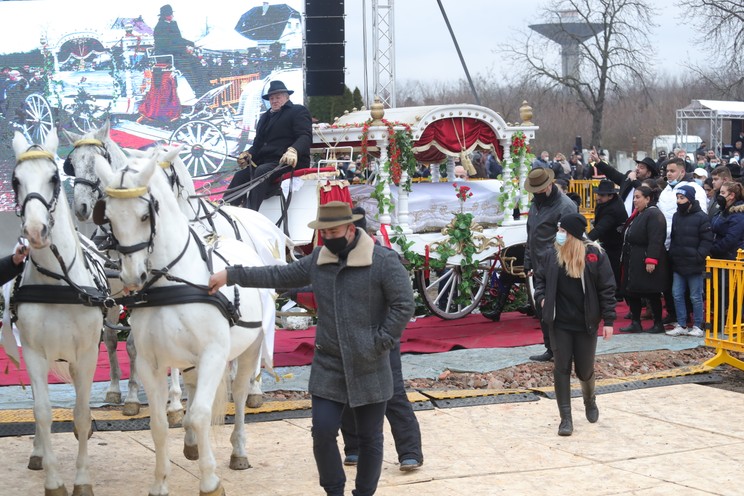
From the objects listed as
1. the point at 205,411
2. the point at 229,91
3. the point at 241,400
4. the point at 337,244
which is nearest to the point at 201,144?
the point at 229,91

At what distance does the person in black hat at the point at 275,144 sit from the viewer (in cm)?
1070

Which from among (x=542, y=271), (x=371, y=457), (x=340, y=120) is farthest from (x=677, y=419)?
(x=340, y=120)

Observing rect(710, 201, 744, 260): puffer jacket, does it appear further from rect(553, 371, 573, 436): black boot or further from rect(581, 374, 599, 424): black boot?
rect(553, 371, 573, 436): black boot

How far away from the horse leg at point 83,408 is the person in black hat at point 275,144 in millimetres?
4127

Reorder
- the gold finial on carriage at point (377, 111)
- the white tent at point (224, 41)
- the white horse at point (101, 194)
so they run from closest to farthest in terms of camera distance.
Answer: the white horse at point (101, 194), the gold finial on carriage at point (377, 111), the white tent at point (224, 41)

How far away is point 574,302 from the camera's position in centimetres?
822

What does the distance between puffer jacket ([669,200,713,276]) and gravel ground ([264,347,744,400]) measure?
997mm

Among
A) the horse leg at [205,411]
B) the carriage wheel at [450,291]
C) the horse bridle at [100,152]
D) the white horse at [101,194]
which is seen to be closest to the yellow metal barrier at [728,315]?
the carriage wheel at [450,291]

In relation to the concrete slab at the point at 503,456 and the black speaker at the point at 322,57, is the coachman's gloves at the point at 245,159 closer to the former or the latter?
the concrete slab at the point at 503,456

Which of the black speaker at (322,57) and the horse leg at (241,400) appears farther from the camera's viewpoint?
the black speaker at (322,57)

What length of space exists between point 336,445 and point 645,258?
7.40 m

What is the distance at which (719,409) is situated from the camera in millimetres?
8938

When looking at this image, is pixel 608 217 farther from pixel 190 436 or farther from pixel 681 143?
pixel 681 143

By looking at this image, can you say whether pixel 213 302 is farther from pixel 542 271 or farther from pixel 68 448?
pixel 542 271
